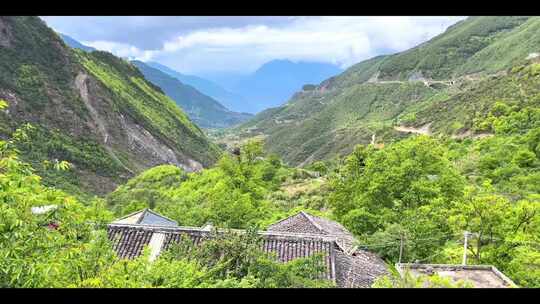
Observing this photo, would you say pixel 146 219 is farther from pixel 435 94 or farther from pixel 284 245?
pixel 435 94

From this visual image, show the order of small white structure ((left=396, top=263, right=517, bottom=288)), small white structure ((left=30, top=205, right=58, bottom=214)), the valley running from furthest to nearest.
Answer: small white structure ((left=396, top=263, right=517, bottom=288)), the valley, small white structure ((left=30, top=205, right=58, bottom=214))

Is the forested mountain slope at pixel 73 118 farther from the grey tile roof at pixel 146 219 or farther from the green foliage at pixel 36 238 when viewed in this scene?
the green foliage at pixel 36 238

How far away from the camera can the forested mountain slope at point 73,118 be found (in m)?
57.3

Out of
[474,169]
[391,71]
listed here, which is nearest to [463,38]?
[391,71]

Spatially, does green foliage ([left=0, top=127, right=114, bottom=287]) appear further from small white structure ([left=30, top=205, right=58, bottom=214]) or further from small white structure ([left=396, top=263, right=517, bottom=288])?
small white structure ([left=396, top=263, right=517, bottom=288])

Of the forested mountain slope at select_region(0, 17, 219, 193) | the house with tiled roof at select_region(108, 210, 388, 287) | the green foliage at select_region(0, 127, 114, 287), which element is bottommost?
the house with tiled roof at select_region(108, 210, 388, 287)

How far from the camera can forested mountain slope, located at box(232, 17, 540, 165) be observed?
67.8 metres

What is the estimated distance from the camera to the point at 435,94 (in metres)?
108

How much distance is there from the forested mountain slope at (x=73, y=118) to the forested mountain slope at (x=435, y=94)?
36.9 metres

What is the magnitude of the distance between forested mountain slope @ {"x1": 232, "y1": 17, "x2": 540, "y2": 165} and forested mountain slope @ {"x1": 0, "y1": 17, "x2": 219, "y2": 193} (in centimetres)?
3694

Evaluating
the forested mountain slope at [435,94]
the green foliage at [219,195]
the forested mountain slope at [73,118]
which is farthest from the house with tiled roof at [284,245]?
the forested mountain slope at [435,94]

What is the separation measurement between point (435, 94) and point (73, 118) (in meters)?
81.7

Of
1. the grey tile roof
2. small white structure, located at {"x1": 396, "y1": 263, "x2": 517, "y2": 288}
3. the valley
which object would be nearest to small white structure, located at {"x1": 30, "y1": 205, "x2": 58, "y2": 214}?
the valley

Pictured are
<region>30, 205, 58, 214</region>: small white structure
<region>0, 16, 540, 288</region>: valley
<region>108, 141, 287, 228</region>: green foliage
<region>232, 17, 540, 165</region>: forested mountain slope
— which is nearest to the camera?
<region>30, 205, 58, 214</region>: small white structure
